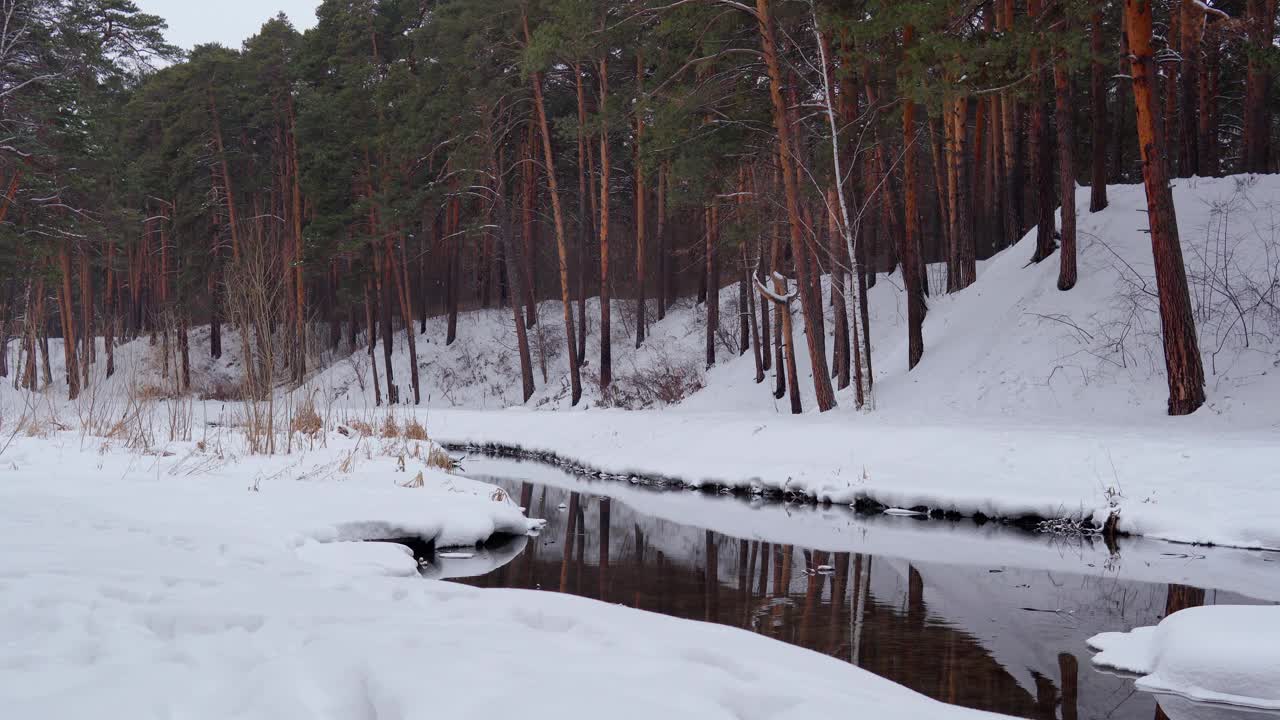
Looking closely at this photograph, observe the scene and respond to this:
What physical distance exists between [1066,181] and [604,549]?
1211 centimetres

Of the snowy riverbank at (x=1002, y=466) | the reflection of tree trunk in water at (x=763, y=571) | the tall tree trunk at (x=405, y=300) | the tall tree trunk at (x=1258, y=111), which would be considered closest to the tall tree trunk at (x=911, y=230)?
the snowy riverbank at (x=1002, y=466)

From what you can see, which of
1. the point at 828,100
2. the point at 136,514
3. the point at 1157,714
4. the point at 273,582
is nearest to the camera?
the point at 1157,714

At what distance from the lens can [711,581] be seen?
778cm

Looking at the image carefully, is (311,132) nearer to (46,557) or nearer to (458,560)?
(458,560)

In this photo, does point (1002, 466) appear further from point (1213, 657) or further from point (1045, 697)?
point (1045, 697)

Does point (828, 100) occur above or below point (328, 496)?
above

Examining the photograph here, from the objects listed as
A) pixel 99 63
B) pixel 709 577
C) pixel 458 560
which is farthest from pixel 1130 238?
pixel 99 63

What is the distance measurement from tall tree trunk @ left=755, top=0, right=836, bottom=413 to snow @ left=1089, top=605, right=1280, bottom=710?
36.8 feet

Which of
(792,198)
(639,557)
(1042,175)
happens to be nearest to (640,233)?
(792,198)

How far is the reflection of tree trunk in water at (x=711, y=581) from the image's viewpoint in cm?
666

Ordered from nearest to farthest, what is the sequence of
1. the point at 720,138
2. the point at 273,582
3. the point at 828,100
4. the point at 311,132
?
the point at 273,582 < the point at 828,100 < the point at 720,138 < the point at 311,132

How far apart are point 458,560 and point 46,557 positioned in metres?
3.90

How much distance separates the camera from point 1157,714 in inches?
177

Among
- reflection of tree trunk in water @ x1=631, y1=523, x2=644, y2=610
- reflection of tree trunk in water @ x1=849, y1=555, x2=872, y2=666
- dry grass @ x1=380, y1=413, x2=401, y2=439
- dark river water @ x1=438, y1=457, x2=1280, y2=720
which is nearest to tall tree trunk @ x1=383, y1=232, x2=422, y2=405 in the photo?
dry grass @ x1=380, y1=413, x2=401, y2=439
